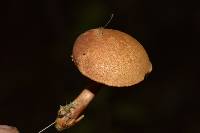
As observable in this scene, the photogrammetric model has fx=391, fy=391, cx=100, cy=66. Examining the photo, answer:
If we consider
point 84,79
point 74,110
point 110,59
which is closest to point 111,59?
point 110,59

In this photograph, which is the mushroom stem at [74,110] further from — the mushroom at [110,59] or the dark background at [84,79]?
the dark background at [84,79]

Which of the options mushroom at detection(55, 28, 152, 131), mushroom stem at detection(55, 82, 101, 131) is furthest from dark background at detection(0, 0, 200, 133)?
mushroom at detection(55, 28, 152, 131)

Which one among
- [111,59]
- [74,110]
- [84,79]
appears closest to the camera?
[111,59]

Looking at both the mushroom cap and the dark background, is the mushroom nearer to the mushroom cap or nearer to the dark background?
the mushroom cap

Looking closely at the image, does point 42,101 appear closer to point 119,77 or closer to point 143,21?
point 143,21

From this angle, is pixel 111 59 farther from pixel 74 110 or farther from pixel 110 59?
pixel 74 110

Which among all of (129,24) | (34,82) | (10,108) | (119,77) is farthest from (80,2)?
(119,77)
